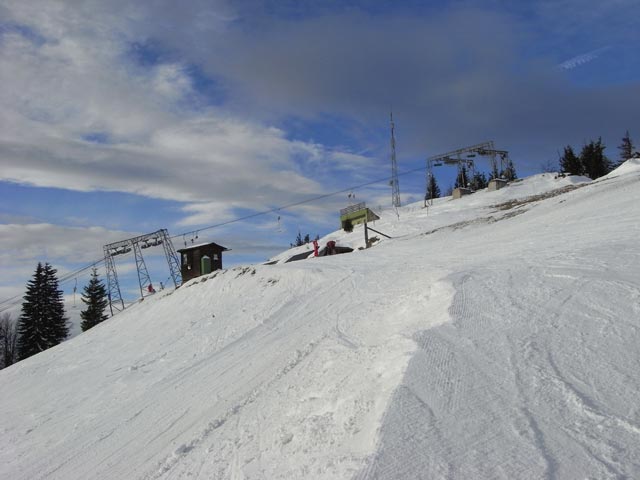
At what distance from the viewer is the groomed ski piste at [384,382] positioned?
168 inches

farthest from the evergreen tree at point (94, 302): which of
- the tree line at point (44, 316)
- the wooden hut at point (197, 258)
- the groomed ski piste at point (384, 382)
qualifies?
the groomed ski piste at point (384, 382)

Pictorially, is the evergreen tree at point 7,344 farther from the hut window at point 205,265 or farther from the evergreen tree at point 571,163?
the evergreen tree at point 571,163

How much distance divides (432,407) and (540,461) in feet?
3.73

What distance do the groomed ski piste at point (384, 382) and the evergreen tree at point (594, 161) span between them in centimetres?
4892

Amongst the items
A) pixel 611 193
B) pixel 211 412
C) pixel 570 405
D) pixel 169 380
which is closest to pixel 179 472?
pixel 211 412

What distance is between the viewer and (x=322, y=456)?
15.0 feet

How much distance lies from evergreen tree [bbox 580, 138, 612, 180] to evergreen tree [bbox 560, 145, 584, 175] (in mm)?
549

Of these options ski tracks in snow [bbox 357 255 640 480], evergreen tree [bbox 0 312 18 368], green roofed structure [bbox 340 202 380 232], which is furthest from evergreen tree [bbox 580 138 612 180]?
evergreen tree [bbox 0 312 18 368]

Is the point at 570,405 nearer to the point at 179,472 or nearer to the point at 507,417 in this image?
the point at 507,417

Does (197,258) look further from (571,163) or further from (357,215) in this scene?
(571,163)

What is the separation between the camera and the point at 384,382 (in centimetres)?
561

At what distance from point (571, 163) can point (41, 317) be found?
63.5 m

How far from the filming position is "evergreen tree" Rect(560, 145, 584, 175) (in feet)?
197

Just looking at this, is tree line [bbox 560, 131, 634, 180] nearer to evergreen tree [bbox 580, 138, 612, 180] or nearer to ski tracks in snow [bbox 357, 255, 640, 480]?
evergreen tree [bbox 580, 138, 612, 180]
